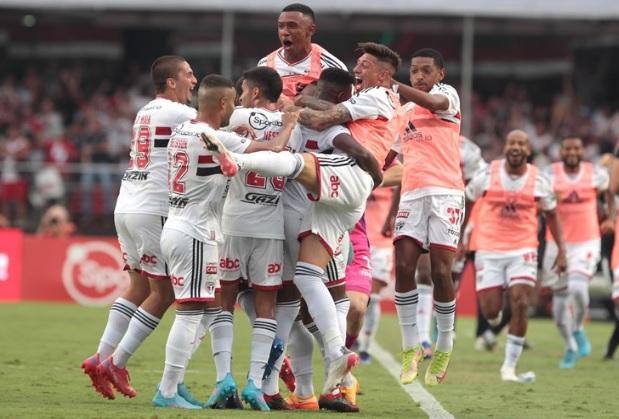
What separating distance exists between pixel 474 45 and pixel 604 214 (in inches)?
626

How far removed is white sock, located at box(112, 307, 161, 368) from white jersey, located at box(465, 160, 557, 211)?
592 cm

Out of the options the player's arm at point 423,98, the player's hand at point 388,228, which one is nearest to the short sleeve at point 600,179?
the player's hand at point 388,228

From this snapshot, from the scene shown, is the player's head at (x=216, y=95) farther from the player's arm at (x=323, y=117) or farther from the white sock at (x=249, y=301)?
the white sock at (x=249, y=301)

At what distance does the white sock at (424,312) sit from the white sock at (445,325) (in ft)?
13.2

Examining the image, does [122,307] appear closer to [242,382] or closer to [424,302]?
[242,382]

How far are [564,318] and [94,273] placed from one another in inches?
416

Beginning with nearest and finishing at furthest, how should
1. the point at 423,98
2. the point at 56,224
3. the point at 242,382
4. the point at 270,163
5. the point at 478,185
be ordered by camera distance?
the point at 270,163
the point at 423,98
the point at 242,382
the point at 478,185
the point at 56,224

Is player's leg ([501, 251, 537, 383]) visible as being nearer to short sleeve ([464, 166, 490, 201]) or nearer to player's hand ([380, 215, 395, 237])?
short sleeve ([464, 166, 490, 201])

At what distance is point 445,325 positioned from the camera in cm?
1220

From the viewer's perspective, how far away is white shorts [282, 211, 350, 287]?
10.8m

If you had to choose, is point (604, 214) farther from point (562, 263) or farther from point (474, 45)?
point (474, 45)

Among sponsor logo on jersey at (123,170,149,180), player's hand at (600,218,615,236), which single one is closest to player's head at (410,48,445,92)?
sponsor logo on jersey at (123,170,149,180)

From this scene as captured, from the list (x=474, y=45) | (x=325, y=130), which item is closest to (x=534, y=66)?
(x=474, y=45)

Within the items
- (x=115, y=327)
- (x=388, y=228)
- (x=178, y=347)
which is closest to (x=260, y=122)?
(x=178, y=347)
